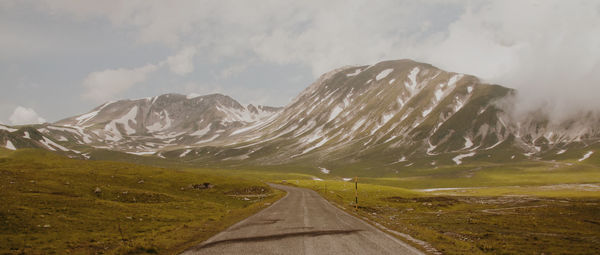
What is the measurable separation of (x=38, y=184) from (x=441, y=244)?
45866 millimetres

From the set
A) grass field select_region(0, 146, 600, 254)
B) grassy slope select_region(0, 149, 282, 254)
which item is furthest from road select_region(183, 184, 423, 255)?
grassy slope select_region(0, 149, 282, 254)

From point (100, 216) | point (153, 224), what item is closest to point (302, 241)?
point (153, 224)

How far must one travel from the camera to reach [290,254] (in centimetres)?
1627

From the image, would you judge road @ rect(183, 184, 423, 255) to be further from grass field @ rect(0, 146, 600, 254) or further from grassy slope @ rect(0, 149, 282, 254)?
grassy slope @ rect(0, 149, 282, 254)

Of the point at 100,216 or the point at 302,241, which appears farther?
the point at 100,216

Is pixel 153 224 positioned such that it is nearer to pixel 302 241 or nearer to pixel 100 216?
pixel 100 216

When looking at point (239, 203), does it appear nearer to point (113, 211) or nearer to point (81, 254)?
point (113, 211)

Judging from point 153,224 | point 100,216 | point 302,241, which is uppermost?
point 100,216

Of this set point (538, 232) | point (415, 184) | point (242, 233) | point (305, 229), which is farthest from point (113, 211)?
point (415, 184)

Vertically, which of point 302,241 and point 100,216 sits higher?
point 100,216

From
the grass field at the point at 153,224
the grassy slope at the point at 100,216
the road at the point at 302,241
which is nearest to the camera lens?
the road at the point at 302,241

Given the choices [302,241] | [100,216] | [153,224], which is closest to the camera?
[302,241]

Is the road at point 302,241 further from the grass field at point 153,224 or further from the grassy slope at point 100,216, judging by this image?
the grassy slope at point 100,216

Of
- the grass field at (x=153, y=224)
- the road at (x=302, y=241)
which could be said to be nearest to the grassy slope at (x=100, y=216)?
the grass field at (x=153, y=224)
